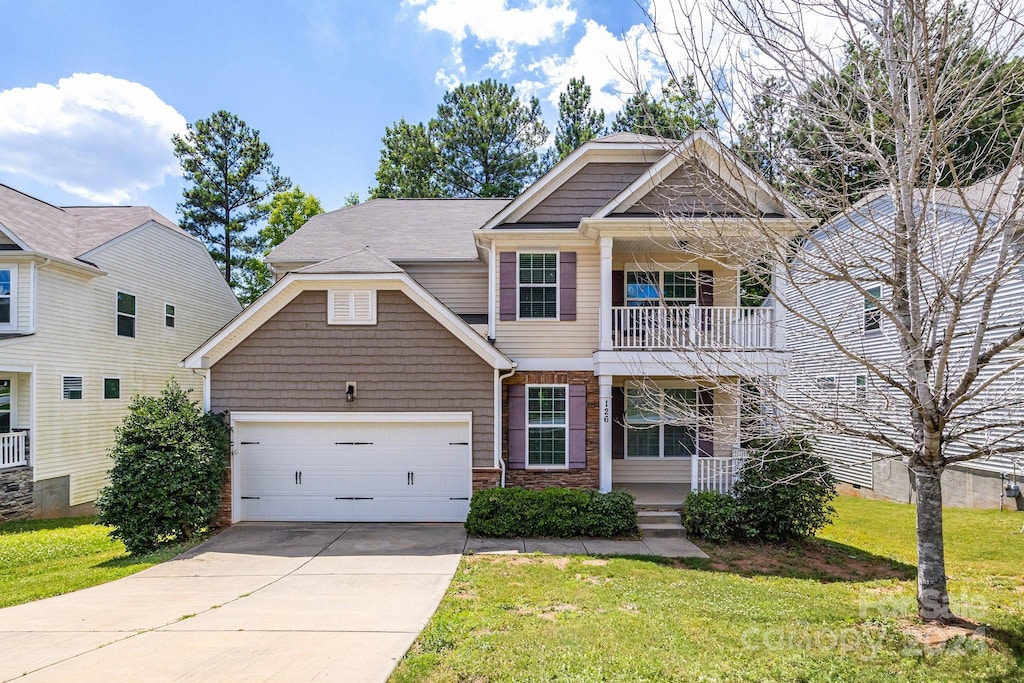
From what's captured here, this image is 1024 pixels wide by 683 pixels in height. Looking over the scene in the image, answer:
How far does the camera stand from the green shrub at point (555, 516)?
9.25 m

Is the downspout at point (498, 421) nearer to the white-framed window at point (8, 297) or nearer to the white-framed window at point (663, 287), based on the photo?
the white-framed window at point (663, 287)

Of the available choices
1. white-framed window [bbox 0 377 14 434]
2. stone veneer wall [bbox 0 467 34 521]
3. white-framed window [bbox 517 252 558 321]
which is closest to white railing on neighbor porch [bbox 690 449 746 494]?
white-framed window [bbox 517 252 558 321]

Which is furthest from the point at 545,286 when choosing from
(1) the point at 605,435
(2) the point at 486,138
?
(2) the point at 486,138

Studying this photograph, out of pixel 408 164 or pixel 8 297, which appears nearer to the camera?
pixel 8 297

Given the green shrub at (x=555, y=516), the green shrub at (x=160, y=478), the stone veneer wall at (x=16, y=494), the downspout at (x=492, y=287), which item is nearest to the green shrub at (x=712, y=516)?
the green shrub at (x=555, y=516)

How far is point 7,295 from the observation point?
12250 mm

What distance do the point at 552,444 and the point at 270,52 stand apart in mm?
12451

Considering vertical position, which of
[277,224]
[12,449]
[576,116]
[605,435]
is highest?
[576,116]

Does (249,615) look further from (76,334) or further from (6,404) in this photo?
(76,334)

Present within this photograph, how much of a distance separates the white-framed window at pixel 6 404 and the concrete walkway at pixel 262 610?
7434mm

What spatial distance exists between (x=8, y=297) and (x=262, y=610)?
1166cm

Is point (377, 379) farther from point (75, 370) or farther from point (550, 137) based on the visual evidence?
point (550, 137)

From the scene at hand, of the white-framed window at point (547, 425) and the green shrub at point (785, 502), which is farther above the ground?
the white-framed window at point (547, 425)

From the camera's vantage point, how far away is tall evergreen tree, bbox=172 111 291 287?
27.9 meters
